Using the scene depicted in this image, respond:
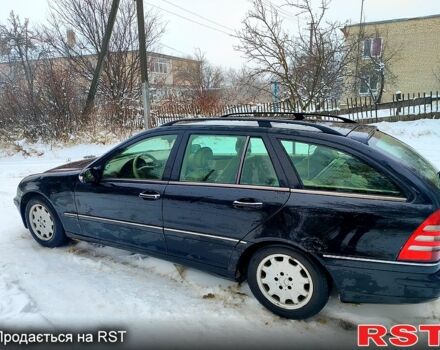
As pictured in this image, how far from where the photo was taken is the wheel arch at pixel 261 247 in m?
2.51

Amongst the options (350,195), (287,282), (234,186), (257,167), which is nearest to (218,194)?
(234,186)

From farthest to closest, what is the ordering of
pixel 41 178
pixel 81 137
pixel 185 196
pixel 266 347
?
pixel 81 137 → pixel 41 178 → pixel 185 196 → pixel 266 347

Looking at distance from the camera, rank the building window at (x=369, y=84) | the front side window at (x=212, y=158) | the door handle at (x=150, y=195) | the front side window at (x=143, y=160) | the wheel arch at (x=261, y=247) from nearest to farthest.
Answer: the wheel arch at (x=261, y=247), the front side window at (x=212, y=158), the door handle at (x=150, y=195), the front side window at (x=143, y=160), the building window at (x=369, y=84)

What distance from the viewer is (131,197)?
328cm

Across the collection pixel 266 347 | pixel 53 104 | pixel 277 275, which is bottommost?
pixel 266 347

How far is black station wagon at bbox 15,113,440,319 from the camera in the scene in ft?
7.49

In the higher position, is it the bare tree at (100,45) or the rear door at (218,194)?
the bare tree at (100,45)

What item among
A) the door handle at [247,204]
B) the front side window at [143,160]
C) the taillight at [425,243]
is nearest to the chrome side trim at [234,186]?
the door handle at [247,204]

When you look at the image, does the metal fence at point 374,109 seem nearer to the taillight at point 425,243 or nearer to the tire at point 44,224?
the tire at point 44,224

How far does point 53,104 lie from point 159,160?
989cm

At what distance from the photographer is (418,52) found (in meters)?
26.9

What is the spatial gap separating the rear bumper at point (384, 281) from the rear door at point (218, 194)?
2.15 feet

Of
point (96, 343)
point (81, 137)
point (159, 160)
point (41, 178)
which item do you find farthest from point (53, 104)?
point (96, 343)

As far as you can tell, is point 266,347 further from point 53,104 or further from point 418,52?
point 418,52
